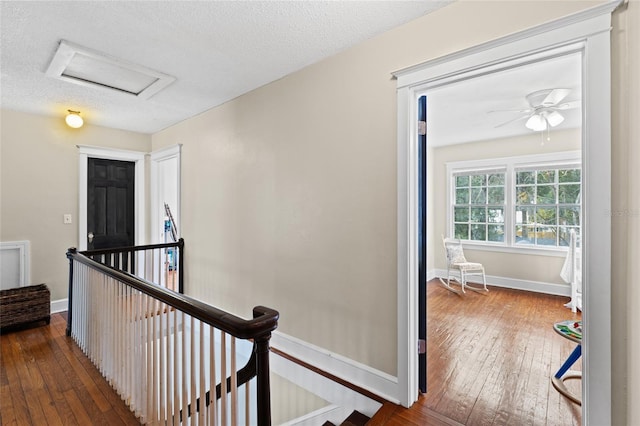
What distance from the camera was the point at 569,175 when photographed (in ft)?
14.6

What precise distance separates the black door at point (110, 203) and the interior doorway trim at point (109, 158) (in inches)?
3.1

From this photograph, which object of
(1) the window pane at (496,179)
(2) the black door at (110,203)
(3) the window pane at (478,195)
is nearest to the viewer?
(2) the black door at (110,203)

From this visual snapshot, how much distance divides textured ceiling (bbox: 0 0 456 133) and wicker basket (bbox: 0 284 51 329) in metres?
2.06

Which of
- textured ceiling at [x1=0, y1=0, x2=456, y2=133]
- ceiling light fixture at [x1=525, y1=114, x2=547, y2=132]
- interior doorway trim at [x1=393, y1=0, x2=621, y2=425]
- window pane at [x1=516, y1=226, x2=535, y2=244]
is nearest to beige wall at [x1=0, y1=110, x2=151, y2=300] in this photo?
textured ceiling at [x1=0, y1=0, x2=456, y2=133]

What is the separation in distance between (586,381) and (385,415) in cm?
105

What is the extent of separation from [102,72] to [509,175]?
555 cm

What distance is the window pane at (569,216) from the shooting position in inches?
174

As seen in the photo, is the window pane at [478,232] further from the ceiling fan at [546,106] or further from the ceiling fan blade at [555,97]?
the ceiling fan blade at [555,97]

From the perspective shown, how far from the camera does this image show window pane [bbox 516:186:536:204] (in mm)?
4742

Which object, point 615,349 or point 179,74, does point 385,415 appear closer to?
point 615,349

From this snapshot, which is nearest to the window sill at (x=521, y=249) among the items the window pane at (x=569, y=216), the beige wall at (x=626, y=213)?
the window pane at (x=569, y=216)

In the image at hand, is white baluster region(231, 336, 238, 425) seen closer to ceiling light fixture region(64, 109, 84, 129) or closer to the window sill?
ceiling light fixture region(64, 109, 84, 129)

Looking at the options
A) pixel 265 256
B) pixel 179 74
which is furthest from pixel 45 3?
pixel 265 256

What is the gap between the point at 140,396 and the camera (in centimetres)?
178
